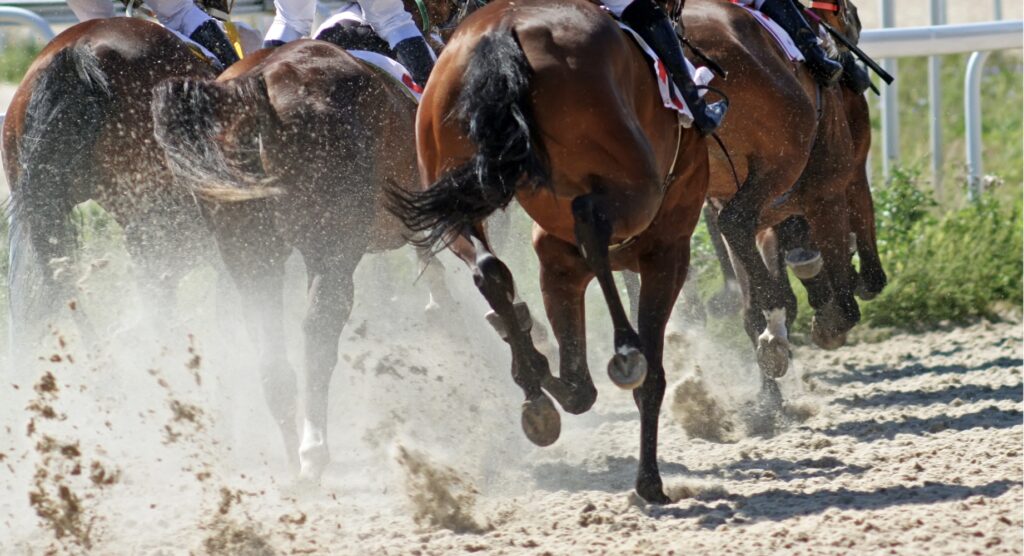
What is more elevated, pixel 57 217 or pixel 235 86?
pixel 235 86

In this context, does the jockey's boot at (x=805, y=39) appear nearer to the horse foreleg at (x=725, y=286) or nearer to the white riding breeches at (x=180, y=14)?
the horse foreleg at (x=725, y=286)

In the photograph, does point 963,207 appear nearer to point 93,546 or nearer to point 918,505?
point 918,505

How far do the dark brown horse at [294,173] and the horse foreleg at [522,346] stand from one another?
0.91 m

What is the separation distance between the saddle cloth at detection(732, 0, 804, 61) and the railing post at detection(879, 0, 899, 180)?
10.3 ft

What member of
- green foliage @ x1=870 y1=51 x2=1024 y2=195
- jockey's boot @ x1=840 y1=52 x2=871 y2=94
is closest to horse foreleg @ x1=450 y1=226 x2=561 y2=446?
jockey's boot @ x1=840 y1=52 x2=871 y2=94

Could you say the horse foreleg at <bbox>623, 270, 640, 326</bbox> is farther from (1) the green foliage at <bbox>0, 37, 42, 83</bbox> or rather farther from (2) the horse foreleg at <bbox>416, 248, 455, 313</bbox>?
(1) the green foliage at <bbox>0, 37, 42, 83</bbox>

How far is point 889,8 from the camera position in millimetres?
9500

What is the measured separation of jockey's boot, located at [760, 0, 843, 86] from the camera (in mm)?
6496

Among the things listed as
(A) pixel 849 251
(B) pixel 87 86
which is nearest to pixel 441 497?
(B) pixel 87 86

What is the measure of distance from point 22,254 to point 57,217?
8.6 inches

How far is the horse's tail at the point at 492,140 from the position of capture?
4.44 meters

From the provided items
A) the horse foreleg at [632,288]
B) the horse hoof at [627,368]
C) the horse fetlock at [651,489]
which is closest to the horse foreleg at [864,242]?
the horse foreleg at [632,288]

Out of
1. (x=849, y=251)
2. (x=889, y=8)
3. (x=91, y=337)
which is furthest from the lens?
(x=889, y=8)

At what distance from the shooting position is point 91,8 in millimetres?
6953
